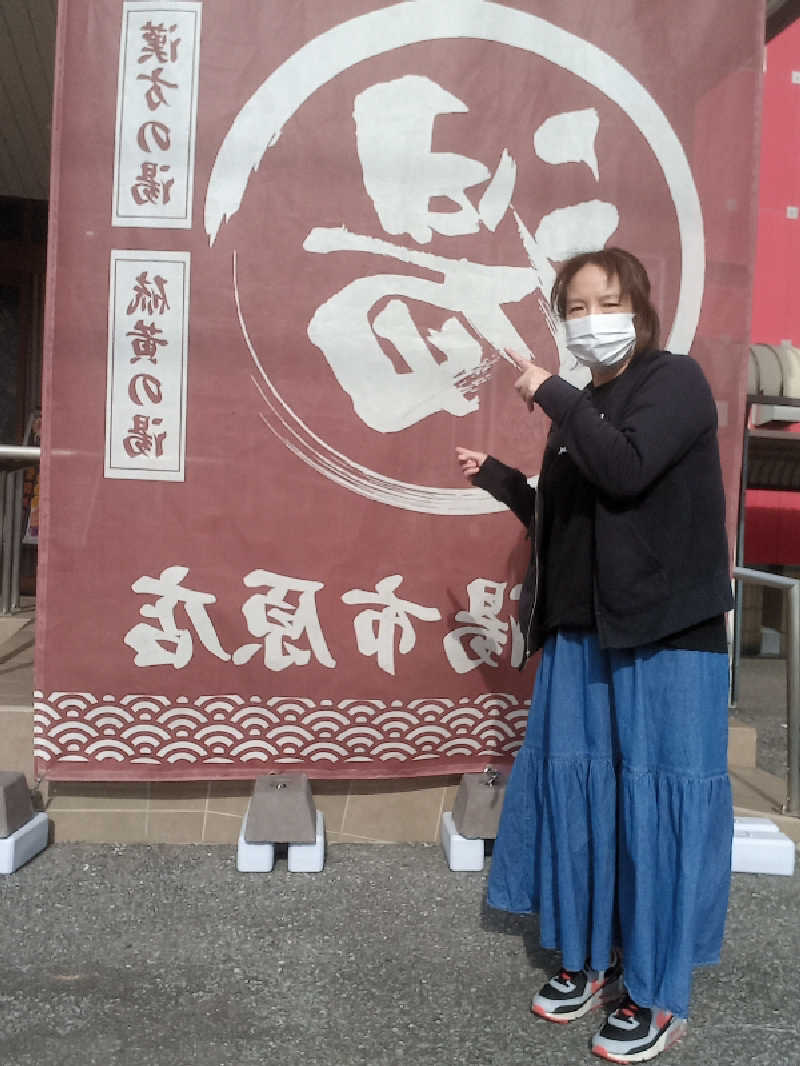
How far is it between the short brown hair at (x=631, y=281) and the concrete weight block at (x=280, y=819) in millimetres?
1756

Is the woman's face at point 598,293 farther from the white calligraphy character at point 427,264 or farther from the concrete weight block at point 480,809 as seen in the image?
the concrete weight block at point 480,809

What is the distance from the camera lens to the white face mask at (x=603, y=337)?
201 centimetres

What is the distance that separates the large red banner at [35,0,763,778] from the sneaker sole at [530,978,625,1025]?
1041 millimetres

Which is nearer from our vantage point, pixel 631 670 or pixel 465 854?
pixel 631 670

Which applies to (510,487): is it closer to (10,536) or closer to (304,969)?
(304,969)

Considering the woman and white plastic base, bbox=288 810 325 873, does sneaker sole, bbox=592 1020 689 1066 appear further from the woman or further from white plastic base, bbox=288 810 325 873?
white plastic base, bbox=288 810 325 873

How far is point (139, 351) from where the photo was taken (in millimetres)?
3020

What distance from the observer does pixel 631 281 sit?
2023 mm

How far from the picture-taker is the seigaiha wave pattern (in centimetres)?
306

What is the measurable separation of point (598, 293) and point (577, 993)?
5.28 ft

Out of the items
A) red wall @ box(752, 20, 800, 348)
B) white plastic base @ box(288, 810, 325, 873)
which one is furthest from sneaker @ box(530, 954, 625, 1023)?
red wall @ box(752, 20, 800, 348)

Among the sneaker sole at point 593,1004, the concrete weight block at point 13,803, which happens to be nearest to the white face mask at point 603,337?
the sneaker sole at point 593,1004

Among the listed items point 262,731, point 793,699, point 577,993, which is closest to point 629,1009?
point 577,993

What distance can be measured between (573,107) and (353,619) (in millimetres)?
1841
